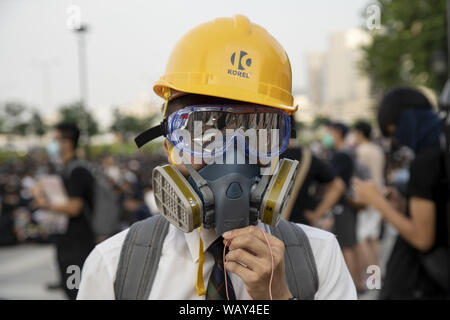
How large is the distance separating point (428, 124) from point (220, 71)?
6.64 ft

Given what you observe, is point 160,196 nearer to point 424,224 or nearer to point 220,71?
point 220,71

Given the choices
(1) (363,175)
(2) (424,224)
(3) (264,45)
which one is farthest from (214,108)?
(1) (363,175)

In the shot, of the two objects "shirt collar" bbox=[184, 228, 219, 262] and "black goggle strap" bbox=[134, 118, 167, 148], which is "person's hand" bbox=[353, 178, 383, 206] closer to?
"shirt collar" bbox=[184, 228, 219, 262]

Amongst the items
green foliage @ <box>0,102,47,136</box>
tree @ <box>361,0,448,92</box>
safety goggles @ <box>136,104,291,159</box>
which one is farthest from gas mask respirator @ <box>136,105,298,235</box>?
tree @ <box>361,0,448,92</box>

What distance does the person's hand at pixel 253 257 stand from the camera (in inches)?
42.7

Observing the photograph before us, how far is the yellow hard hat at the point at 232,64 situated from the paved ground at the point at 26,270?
14.1ft

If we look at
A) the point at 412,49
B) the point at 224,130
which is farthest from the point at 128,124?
the point at 412,49

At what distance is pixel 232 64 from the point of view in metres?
1.14

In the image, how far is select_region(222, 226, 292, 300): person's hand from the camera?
108 cm

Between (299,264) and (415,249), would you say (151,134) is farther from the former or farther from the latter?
(415,249)

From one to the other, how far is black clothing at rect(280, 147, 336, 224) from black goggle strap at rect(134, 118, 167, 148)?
251 centimetres

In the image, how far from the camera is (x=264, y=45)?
3.84 ft

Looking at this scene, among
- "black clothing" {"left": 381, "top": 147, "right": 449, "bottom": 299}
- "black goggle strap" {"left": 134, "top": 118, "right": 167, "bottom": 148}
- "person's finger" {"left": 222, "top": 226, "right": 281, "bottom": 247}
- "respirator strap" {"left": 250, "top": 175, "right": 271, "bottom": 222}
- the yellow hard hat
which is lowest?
"black clothing" {"left": 381, "top": 147, "right": 449, "bottom": 299}

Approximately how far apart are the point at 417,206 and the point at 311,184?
163 centimetres
